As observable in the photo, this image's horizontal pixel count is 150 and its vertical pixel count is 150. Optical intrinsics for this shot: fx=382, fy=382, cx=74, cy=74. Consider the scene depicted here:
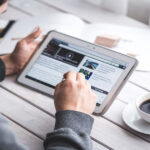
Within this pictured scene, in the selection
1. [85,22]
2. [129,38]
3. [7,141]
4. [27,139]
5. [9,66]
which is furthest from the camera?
[85,22]

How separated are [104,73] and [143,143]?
0.23m

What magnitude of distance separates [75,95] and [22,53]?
34cm

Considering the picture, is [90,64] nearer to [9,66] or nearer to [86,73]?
[86,73]

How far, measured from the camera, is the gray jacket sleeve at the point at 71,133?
0.84 metres

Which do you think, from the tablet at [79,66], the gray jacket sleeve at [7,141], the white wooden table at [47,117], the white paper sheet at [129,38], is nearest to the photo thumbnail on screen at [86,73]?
the tablet at [79,66]

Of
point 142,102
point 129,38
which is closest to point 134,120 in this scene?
point 142,102

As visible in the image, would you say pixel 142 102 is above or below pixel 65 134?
above

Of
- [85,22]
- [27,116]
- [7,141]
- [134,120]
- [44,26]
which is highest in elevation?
[85,22]

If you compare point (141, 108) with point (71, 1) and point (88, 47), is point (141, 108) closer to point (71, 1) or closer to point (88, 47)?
point (88, 47)

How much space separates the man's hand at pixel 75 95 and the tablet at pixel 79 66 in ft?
0.19

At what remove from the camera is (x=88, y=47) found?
113cm

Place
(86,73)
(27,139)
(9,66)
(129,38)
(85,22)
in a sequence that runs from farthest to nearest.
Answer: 1. (85,22)
2. (129,38)
3. (9,66)
4. (86,73)
5. (27,139)

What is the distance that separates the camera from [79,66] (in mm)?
1109

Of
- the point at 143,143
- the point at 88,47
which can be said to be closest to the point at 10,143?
the point at 143,143
